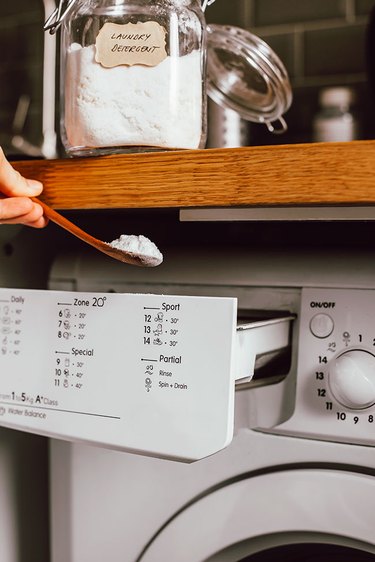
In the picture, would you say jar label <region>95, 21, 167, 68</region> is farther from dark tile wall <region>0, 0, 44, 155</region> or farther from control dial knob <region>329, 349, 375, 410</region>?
dark tile wall <region>0, 0, 44, 155</region>

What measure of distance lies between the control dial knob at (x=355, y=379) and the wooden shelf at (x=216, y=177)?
0.48ft

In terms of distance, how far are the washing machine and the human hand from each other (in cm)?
17

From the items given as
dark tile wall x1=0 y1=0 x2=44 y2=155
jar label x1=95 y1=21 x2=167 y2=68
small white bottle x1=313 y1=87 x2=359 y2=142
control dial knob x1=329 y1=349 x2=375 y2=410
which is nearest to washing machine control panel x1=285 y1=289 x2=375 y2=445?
control dial knob x1=329 y1=349 x2=375 y2=410

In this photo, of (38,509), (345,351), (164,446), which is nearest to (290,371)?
(345,351)

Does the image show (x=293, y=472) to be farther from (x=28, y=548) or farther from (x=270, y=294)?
(x=28, y=548)

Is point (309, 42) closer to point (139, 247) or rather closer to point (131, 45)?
point (131, 45)

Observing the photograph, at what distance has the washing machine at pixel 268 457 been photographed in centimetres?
62

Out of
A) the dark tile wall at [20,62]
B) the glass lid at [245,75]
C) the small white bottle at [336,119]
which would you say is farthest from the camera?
the dark tile wall at [20,62]

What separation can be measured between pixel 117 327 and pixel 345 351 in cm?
20

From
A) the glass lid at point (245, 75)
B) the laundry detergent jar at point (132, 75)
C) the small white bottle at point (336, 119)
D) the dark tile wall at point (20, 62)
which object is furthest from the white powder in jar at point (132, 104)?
the dark tile wall at point (20, 62)

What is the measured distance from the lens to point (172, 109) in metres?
0.61

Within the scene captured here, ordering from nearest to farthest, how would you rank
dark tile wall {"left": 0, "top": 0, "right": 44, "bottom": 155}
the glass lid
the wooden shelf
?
the wooden shelf, the glass lid, dark tile wall {"left": 0, "top": 0, "right": 44, "bottom": 155}

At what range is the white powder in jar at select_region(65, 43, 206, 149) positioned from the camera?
0.61 meters

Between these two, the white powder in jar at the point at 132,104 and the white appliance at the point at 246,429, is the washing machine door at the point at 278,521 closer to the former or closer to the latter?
the white appliance at the point at 246,429
